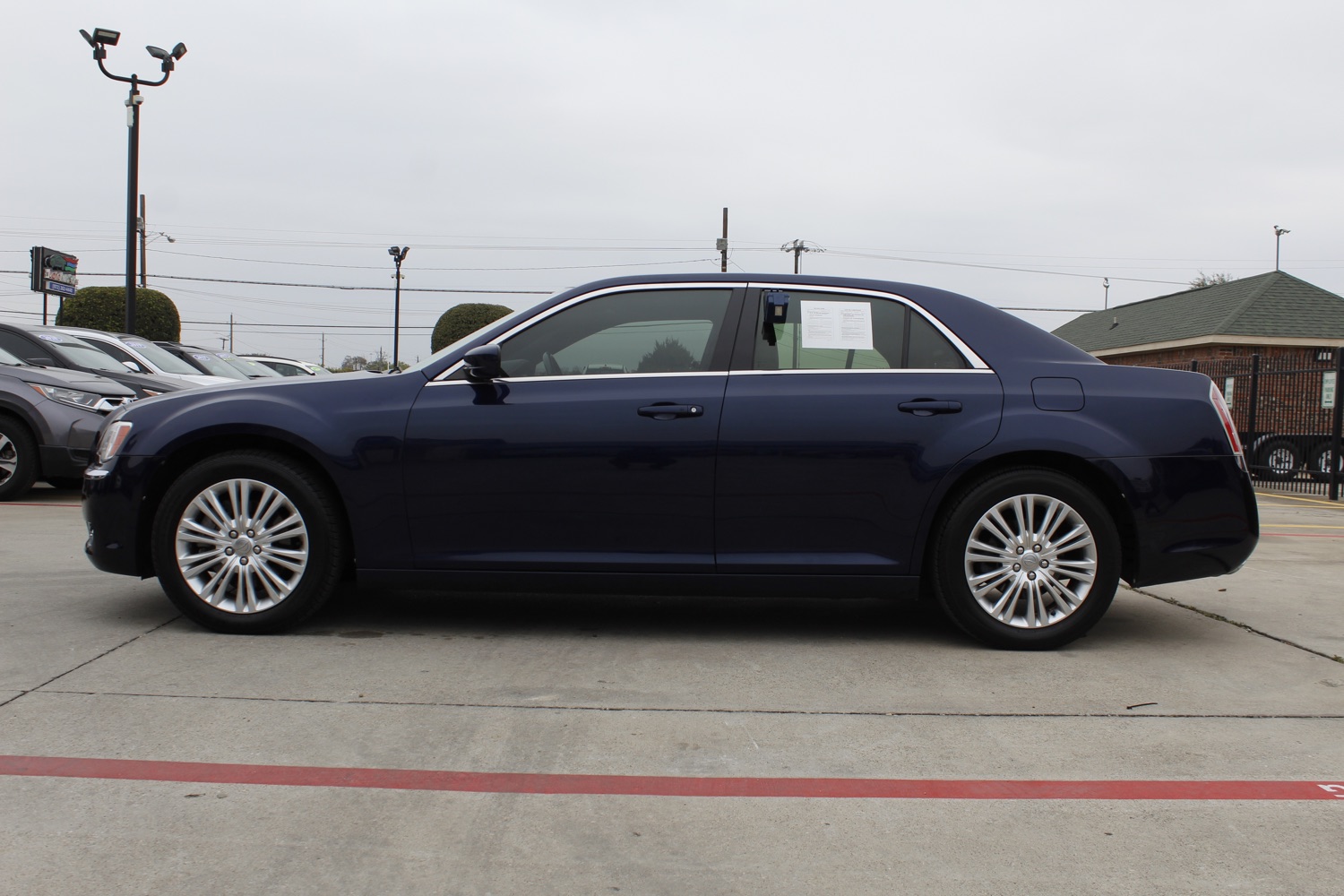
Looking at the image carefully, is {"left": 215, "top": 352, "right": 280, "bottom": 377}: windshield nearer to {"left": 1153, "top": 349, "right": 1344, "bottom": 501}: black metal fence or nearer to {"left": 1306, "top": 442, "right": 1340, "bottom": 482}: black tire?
{"left": 1153, "top": 349, "right": 1344, "bottom": 501}: black metal fence

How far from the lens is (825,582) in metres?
4.64

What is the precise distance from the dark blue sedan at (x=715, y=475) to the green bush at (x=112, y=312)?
76.0 feet

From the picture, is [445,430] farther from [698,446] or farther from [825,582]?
[825,582]

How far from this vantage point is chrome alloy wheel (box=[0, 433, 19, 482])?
→ 31.6 ft

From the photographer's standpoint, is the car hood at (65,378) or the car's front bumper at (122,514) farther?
the car hood at (65,378)

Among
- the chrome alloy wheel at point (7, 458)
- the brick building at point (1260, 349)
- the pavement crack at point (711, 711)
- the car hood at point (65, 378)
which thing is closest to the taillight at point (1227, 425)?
the pavement crack at point (711, 711)

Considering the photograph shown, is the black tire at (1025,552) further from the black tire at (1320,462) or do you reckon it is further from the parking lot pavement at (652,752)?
the black tire at (1320,462)

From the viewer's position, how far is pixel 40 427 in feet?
31.3

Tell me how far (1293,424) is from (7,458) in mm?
17042

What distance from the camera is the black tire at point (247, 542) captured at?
15.5ft

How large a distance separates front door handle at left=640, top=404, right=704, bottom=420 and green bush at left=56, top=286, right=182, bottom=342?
24.1 meters

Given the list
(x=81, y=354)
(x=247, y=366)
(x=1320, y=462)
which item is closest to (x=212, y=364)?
(x=247, y=366)

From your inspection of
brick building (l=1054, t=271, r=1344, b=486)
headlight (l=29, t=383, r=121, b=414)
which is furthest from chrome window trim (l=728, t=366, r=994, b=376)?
brick building (l=1054, t=271, r=1344, b=486)

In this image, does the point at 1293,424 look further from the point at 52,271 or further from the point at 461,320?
the point at 52,271
